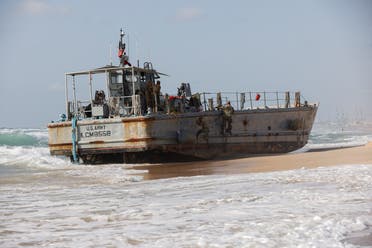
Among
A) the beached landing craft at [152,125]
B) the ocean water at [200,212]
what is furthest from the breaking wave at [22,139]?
the ocean water at [200,212]

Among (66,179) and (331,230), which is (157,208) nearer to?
(331,230)

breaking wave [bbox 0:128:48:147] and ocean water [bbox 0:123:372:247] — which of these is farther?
breaking wave [bbox 0:128:48:147]

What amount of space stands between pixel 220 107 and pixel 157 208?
37.1 feet

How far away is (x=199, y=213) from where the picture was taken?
6098 mm

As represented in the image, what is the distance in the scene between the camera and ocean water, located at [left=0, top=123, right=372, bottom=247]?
482 cm

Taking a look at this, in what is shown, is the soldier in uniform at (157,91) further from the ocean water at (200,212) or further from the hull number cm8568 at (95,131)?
the ocean water at (200,212)

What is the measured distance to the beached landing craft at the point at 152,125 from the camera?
15.6 meters

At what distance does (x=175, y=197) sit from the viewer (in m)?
7.59

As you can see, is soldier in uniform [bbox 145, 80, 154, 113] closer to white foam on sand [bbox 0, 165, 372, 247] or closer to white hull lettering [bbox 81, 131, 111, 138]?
white hull lettering [bbox 81, 131, 111, 138]

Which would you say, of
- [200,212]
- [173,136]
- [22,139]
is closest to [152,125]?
[173,136]

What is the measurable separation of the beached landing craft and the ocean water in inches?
222

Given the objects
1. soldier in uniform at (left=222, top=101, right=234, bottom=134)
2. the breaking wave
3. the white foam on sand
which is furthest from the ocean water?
the breaking wave

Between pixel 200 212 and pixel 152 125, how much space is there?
935cm

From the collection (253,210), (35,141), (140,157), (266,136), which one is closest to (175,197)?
(253,210)
